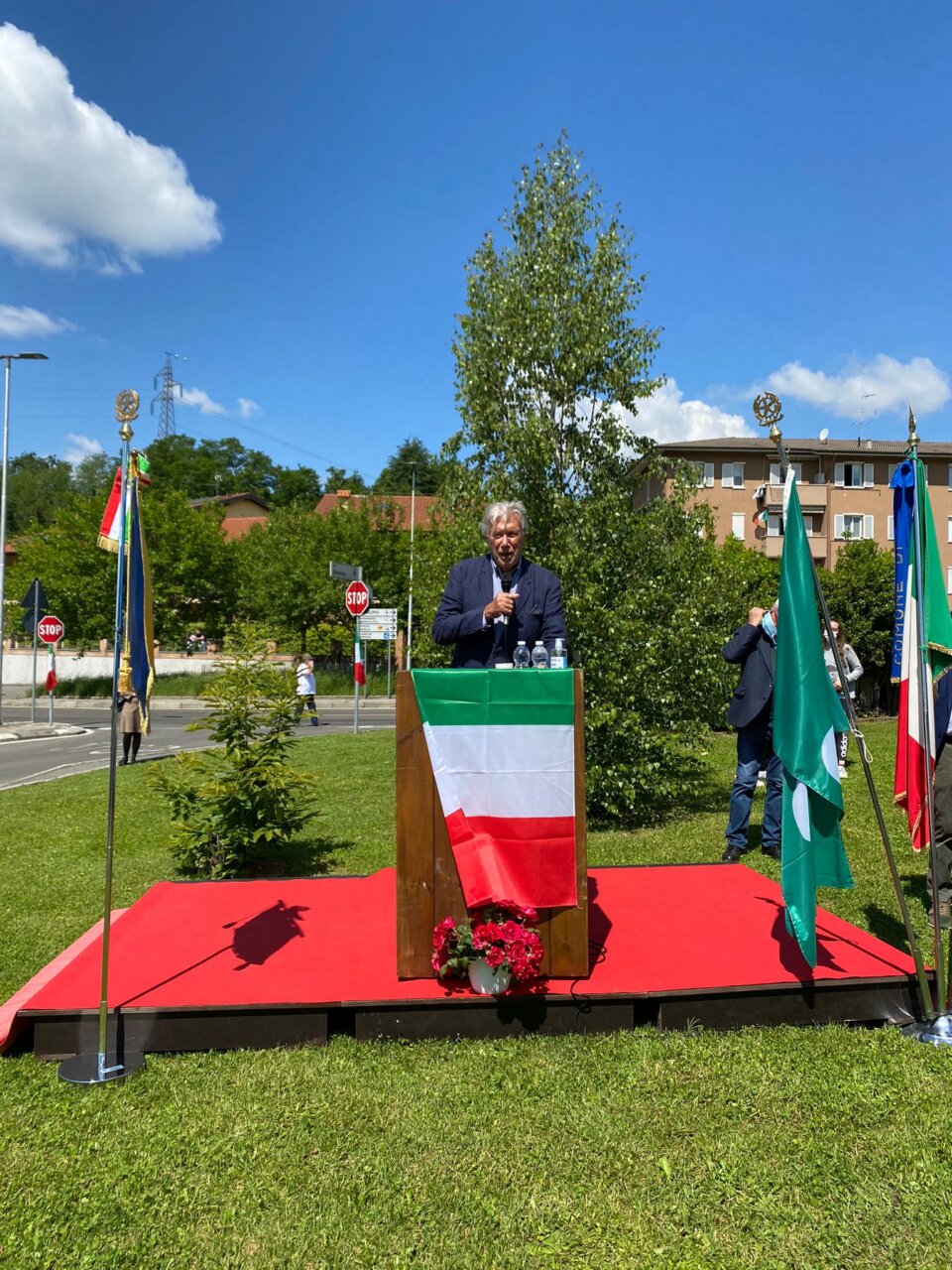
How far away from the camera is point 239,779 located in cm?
632

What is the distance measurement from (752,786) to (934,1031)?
3126mm

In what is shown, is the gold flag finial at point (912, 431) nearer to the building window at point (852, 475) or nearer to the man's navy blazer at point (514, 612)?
the man's navy blazer at point (514, 612)

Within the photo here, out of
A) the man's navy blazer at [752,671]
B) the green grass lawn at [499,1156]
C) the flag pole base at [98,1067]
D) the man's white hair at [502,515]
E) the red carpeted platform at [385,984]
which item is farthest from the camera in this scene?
the man's navy blazer at [752,671]

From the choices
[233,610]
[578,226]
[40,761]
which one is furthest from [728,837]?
[233,610]

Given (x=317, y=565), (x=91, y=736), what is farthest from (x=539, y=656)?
(x=317, y=565)

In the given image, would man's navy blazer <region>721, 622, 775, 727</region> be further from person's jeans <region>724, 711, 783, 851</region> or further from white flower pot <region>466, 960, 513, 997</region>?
white flower pot <region>466, 960, 513, 997</region>

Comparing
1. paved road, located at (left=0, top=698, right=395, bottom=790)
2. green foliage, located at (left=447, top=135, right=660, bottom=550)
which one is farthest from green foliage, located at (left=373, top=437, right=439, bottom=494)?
green foliage, located at (left=447, top=135, right=660, bottom=550)

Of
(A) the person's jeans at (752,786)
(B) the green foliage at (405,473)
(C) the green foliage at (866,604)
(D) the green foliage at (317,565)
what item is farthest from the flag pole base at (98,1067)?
(B) the green foliage at (405,473)

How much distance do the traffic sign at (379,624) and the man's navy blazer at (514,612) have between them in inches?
677

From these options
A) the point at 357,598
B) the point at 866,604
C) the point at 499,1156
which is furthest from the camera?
the point at 866,604

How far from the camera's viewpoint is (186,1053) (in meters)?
3.59

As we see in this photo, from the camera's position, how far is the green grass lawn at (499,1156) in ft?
8.01

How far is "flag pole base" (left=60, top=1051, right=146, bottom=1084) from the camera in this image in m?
3.33

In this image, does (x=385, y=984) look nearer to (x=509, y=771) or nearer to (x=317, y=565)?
(x=509, y=771)
